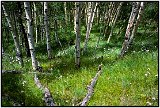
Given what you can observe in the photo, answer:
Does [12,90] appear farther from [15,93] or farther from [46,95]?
[46,95]

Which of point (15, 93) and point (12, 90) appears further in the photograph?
point (12, 90)

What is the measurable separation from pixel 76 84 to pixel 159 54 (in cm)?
413

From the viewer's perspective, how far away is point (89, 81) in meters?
12.0

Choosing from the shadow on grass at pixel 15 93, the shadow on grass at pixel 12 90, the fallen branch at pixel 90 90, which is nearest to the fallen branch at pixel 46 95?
the shadow on grass at pixel 15 93

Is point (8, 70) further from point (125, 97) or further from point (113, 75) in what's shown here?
point (125, 97)

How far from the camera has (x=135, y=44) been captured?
58.5 feet

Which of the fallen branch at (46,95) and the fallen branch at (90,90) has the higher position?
the fallen branch at (90,90)

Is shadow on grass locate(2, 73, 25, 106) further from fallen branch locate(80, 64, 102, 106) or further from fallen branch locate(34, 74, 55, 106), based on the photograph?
fallen branch locate(80, 64, 102, 106)

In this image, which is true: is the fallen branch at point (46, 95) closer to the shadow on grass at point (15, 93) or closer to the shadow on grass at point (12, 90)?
the shadow on grass at point (15, 93)

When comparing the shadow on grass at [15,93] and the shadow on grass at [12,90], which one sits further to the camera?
the shadow on grass at [12,90]

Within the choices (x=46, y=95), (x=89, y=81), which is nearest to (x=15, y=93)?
(x=46, y=95)

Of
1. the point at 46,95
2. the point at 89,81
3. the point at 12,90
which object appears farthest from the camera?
the point at 89,81

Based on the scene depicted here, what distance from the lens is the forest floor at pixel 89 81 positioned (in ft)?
34.3

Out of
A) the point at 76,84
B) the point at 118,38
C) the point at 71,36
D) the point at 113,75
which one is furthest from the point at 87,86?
the point at 71,36
